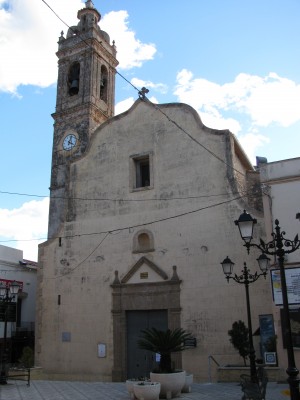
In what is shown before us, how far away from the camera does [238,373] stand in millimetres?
16062

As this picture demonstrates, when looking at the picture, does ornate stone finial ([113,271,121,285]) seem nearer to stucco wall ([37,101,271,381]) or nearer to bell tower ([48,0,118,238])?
stucco wall ([37,101,271,381])

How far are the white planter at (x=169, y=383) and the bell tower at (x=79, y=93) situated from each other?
18989mm

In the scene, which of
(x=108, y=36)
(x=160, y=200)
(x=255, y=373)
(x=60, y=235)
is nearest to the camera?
(x=255, y=373)

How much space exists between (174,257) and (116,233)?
3.42 m

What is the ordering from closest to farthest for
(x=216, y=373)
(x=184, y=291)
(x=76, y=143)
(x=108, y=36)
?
(x=216, y=373), (x=184, y=291), (x=76, y=143), (x=108, y=36)

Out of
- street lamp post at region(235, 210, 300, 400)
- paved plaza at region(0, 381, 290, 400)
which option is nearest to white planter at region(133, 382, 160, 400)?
paved plaza at region(0, 381, 290, 400)

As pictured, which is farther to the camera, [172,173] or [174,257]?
[172,173]

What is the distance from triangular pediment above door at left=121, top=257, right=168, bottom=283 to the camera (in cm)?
2003

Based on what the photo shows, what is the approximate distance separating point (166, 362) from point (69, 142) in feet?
73.1

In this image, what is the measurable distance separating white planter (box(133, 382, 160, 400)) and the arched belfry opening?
86.9 ft

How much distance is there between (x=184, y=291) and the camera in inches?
760

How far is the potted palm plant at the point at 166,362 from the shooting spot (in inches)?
498

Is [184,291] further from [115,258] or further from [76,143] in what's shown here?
[76,143]

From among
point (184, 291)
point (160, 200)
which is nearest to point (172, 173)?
point (160, 200)
